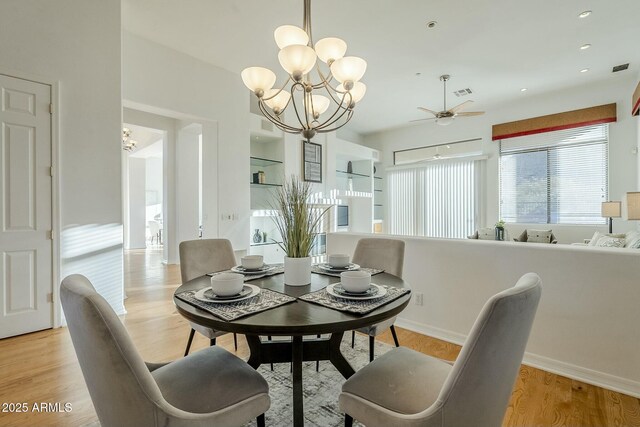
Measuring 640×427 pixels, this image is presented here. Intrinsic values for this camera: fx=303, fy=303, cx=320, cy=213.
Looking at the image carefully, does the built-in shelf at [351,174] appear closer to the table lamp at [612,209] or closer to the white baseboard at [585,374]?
the table lamp at [612,209]

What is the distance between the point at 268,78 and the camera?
6.85 ft

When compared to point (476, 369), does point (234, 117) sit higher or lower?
Answer: higher

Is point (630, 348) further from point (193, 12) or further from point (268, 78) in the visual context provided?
point (193, 12)

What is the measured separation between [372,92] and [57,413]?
5.27 m

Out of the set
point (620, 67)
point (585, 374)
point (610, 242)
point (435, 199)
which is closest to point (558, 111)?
point (620, 67)

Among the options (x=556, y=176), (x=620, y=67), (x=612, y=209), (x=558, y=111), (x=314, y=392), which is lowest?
(x=314, y=392)

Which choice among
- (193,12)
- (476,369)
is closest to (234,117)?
(193,12)

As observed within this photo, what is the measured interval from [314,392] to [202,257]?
117 cm

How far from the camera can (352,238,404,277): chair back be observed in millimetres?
2148

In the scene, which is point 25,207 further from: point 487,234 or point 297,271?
point 487,234

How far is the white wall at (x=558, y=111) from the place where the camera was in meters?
4.68

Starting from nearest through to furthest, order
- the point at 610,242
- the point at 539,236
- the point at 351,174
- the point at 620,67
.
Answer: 1. the point at 610,242
2. the point at 620,67
3. the point at 539,236
4. the point at 351,174

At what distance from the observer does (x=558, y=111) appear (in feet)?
17.4

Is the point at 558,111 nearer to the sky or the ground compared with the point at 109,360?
nearer to the sky
